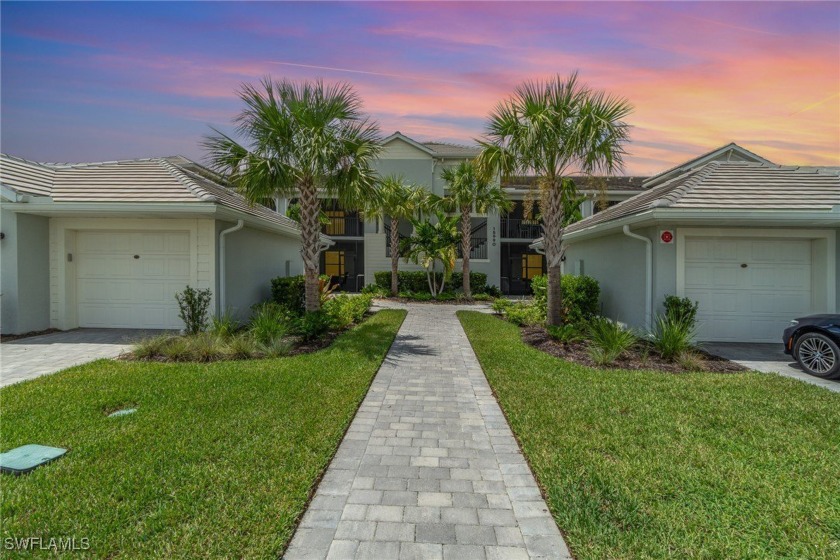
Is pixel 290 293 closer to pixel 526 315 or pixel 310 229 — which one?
pixel 310 229

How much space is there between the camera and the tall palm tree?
9.67 metres

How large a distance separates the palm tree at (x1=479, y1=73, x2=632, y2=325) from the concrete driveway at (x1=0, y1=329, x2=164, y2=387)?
9532 mm

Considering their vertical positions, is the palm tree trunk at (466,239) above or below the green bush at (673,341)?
above

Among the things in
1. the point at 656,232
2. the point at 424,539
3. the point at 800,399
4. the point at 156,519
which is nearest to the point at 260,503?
the point at 156,519

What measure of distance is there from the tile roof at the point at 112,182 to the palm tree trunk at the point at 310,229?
142cm

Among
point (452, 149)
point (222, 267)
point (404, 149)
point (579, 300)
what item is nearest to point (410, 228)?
point (404, 149)

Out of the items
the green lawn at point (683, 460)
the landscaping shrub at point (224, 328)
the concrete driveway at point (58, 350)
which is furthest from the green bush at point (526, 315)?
the concrete driveway at point (58, 350)

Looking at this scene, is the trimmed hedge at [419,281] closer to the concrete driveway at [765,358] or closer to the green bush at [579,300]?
the green bush at [579,300]

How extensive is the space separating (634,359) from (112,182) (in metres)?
13.6

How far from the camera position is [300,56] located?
1002 cm

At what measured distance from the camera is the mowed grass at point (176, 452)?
2893 mm

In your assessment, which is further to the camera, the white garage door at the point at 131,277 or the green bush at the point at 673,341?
the white garage door at the point at 131,277

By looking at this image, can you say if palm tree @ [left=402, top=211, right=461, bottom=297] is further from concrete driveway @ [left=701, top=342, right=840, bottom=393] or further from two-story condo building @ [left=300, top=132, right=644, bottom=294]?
concrete driveway @ [left=701, top=342, right=840, bottom=393]

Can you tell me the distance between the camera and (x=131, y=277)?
434 inches
